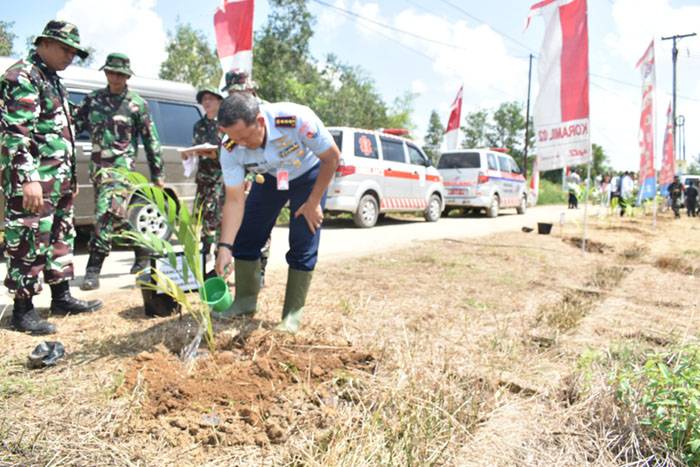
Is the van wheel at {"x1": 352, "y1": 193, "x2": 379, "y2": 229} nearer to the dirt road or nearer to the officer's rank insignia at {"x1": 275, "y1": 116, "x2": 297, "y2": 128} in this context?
the dirt road

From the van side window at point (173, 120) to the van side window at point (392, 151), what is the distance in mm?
4395

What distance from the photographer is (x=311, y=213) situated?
2895 mm

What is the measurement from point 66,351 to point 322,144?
168cm

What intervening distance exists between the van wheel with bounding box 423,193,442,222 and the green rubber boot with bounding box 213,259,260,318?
348 inches

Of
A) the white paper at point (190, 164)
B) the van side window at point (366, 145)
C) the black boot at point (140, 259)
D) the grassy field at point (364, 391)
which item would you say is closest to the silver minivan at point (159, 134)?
the black boot at point (140, 259)

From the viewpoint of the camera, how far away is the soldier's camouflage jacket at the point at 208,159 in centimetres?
454

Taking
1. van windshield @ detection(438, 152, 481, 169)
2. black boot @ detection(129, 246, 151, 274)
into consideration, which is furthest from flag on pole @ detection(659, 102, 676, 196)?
black boot @ detection(129, 246, 151, 274)

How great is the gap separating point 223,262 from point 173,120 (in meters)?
4.46

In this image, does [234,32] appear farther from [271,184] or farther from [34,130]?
[271,184]

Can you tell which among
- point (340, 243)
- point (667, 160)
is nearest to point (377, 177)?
point (340, 243)

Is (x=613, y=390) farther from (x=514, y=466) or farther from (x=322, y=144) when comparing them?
(x=322, y=144)

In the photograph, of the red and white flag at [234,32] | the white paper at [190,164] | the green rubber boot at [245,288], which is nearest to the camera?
the green rubber boot at [245,288]

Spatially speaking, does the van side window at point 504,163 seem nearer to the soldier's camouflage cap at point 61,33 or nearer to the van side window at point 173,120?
the van side window at point 173,120

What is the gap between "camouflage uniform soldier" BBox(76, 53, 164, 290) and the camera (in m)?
4.05
